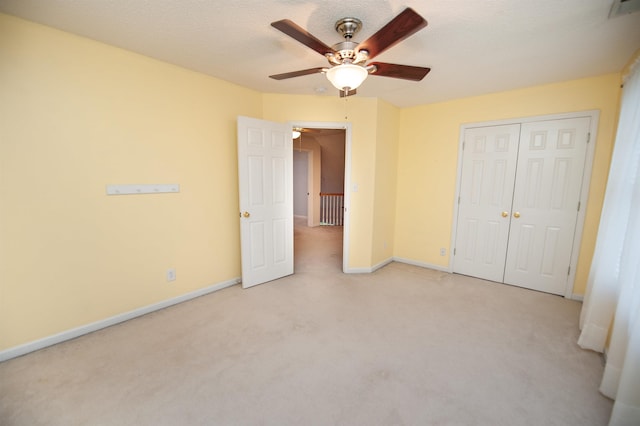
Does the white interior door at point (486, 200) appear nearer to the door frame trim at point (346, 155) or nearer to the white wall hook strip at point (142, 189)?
the door frame trim at point (346, 155)

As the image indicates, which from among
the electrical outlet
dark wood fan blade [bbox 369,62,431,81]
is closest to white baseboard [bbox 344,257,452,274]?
the electrical outlet

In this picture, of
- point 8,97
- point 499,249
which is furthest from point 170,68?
point 499,249

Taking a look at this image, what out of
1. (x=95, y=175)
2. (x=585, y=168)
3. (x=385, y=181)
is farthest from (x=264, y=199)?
(x=585, y=168)

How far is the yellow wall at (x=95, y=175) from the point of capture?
1.89 meters

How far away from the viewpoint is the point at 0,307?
187 centimetres

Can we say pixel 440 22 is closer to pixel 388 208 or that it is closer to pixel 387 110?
pixel 387 110

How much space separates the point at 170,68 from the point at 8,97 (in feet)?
3.96

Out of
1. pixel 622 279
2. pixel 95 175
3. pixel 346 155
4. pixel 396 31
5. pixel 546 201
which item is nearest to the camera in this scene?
pixel 396 31

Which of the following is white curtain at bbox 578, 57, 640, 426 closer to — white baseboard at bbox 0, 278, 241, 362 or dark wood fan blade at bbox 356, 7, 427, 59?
dark wood fan blade at bbox 356, 7, 427, 59

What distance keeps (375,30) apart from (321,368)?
2.50 metres

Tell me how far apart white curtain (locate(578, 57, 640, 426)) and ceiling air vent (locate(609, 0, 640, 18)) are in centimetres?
64

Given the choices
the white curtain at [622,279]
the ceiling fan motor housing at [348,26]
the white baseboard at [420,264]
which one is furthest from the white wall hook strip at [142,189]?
the white curtain at [622,279]

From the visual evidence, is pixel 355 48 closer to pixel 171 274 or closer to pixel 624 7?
pixel 624 7

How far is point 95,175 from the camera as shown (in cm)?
221
